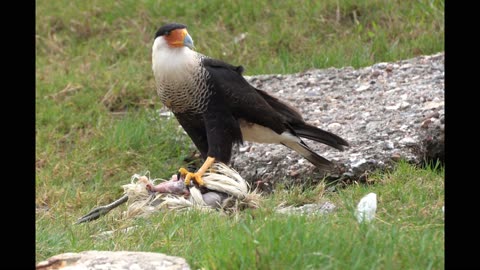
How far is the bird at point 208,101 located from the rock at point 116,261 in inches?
67.1

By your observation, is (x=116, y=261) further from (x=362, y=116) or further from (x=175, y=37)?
(x=362, y=116)

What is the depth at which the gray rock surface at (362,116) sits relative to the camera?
6062 millimetres

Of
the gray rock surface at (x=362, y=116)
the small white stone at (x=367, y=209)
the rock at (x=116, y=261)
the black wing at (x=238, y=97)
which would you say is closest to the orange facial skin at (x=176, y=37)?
the black wing at (x=238, y=97)

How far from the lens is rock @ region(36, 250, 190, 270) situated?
11.6ft

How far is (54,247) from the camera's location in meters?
4.18

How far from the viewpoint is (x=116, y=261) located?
11.8ft

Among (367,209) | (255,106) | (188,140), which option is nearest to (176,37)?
(255,106)

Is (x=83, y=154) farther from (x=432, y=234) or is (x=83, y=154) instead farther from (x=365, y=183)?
(x=432, y=234)

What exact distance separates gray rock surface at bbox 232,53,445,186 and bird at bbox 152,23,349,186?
0.74ft

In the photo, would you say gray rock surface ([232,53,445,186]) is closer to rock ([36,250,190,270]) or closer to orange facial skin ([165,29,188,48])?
orange facial skin ([165,29,188,48])

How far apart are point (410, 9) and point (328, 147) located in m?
2.77

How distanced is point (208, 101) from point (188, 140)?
5.08ft

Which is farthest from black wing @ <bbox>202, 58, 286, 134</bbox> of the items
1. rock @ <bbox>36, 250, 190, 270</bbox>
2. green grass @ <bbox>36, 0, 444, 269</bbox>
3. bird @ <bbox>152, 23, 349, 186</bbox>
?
rock @ <bbox>36, 250, 190, 270</bbox>

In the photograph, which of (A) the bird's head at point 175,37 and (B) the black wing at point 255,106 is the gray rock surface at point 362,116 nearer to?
(B) the black wing at point 255,106
